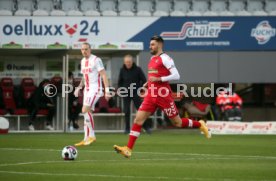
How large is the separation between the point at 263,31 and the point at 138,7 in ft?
16.1

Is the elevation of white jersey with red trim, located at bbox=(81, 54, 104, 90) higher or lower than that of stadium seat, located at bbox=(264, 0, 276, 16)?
lower

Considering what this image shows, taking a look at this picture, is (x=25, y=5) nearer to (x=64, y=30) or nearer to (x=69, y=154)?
(x=64, y=30)

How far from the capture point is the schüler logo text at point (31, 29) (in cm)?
2586

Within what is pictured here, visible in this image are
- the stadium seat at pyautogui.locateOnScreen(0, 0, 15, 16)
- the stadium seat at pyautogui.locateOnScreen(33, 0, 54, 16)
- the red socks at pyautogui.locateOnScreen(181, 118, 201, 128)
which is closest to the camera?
the red socks at pyautogui.locateOnScreen(181, 118, 201, 128)

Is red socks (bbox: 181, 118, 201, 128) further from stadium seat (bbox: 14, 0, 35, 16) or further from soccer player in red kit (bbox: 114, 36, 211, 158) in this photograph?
stadium seat (bbox: 14, 0, 35, 16)

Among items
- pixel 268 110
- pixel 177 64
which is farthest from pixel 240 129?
pixel 268 110

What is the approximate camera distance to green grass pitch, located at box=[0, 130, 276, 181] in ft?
36.8

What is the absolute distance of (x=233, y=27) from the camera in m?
27.9

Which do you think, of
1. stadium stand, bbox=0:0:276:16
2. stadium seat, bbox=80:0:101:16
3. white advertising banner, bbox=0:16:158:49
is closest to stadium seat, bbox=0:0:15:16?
stadium stand, bbox=0:0:276:16

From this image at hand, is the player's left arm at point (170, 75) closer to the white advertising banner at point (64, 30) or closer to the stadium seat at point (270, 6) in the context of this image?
Result: the white advertising banner at point (64, 30)

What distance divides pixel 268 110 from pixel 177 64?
5362 mm

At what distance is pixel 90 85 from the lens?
735 inches

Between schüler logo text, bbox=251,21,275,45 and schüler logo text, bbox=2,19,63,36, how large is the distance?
7149 mm

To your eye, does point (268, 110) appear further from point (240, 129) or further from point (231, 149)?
point (231, 149)
